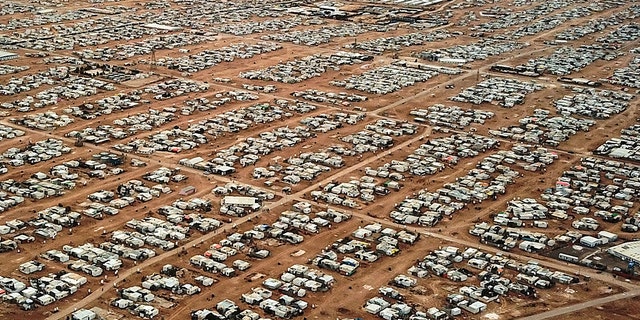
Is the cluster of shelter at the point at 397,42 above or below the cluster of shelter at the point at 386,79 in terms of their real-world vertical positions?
below

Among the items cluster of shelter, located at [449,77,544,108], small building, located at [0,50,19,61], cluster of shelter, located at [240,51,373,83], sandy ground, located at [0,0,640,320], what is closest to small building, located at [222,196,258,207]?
sandy ground, located at [0,0,640,320]

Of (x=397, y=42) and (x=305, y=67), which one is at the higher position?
(x=305, y=67)

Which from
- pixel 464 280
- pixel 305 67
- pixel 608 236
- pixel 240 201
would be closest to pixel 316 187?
pixel 240 201

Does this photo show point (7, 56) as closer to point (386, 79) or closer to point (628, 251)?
point (386, 79)

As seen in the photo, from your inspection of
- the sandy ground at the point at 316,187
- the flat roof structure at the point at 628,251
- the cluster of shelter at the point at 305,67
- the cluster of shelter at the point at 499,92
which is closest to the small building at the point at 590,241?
the flat roof structure at the point at 628,251

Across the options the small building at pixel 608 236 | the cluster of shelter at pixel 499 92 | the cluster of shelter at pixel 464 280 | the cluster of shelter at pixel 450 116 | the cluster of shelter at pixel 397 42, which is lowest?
the cluster of shelter at pixel 397 42

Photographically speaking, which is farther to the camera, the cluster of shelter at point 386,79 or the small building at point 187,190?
the cluster of shelter at point 386,79

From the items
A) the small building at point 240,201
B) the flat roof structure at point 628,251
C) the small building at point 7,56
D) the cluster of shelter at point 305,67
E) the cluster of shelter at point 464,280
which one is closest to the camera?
the cluster of shelter at point 464,280

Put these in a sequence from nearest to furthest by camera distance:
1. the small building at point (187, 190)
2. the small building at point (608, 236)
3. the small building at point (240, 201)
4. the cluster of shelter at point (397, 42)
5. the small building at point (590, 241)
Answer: the small building at point (590, 241), the small building at point (608, 236), the small building at point (240, 201), the small building at point (187, 190), the cluster of shelter at point (397, 42)

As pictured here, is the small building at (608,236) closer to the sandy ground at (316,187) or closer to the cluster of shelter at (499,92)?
the sandy ground at (316,187)

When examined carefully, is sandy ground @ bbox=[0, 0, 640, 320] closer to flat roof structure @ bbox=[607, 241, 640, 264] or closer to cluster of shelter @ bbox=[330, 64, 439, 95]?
cluster of shelter @ bbox=[330, 64, 439, 95]
